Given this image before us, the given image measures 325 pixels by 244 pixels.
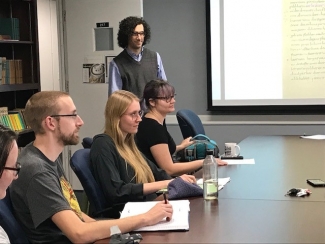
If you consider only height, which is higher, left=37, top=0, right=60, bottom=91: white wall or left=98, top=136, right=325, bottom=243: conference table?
left=37, top=0, right=60, bottom=91: white wall

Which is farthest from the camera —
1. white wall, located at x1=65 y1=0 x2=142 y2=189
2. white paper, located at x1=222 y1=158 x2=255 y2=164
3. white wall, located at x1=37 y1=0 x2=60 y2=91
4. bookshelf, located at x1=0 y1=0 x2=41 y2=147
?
white wall, located at x1=65 y1=0 x2=142 y2=189

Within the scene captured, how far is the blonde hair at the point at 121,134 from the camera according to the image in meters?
2.56

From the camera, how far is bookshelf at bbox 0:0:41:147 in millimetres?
4465

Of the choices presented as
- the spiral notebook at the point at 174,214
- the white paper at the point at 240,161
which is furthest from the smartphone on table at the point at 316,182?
the spiral notebook at the point at 174,214

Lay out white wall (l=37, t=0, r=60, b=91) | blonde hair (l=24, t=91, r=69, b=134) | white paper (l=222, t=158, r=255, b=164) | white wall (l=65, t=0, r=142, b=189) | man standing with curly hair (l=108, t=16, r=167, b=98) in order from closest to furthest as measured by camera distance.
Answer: blonde hair (l=24, t=91, r=69, b=134), white paper (l=222, t=158, r=255, b=164), man standing with curly hair (l=108, t=16, r=167, b=98), white wall (l=37, t=0, r=60, b=91), white wall (l=65, t=0, r=142, b=189)

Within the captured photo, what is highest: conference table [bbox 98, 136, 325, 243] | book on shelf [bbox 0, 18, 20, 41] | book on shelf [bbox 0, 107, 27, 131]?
book on shelf [bbox 0, 18, 20, 41]

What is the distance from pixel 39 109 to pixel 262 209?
1001 mm

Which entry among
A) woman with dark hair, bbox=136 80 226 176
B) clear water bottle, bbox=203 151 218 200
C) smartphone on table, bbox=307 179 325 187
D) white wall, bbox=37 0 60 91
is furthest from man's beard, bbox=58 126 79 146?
white wall, bbox=37 0 60 91

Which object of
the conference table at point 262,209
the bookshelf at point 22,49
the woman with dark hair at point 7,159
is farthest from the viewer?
the bookshelf at point 22,49

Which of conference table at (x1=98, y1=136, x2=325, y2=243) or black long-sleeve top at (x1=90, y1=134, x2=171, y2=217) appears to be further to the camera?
black long-sleeve top at (x1=90, y1=134, x2=171, y2=217)

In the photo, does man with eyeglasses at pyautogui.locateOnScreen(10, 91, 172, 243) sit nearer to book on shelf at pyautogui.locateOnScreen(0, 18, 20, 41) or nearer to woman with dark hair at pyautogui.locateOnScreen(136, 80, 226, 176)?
woman with dark hair at pyautogui.locateOnScreen(136, 80, 226, 176)

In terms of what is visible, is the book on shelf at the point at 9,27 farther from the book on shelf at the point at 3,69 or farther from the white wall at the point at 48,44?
the white wall at the point at 48,44

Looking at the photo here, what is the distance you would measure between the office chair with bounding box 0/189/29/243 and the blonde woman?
0.61 meters

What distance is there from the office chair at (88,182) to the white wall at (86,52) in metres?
2.90
